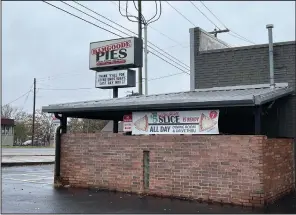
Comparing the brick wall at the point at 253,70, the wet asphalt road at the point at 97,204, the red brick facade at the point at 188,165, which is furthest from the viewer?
the brick wall at the point at 253,70

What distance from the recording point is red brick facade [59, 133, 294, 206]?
9.73 meters

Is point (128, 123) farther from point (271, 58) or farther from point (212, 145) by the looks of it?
point (271, 58)

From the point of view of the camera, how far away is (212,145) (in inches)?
404

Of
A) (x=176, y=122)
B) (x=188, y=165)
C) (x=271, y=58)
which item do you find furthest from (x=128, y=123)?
(x=271, y=58)

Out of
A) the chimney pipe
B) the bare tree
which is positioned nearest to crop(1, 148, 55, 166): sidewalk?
the chimney pipe

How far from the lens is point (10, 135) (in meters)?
76.2

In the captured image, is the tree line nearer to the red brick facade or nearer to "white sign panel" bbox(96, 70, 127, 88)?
"white sign panel" bbox(96, 70, 127, 88)

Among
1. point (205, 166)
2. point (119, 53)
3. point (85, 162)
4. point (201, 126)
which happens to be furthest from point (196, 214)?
point (119, 53)

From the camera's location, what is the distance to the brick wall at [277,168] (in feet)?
32.3

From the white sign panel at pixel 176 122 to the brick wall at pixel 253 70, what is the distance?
2.96 m

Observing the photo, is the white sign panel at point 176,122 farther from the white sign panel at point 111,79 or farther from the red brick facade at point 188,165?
the white sign panel at point 111,79

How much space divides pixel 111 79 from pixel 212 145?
12.7 metres

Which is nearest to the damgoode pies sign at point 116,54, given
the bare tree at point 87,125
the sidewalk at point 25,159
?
the sidewalk at point 25,159

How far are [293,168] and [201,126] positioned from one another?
3.58 meters
